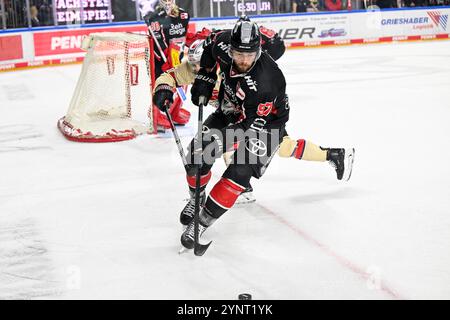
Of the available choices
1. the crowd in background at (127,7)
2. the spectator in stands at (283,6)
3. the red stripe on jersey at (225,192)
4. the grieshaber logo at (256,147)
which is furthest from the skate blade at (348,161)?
the spectator in stands at (283,6)

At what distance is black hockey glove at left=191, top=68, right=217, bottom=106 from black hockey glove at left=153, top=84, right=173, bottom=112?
0.46 feet

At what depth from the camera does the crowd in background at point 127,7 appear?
1208cm

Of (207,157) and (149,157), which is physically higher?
(207,157)

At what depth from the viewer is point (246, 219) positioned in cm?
418

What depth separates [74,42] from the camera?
12.3 metres

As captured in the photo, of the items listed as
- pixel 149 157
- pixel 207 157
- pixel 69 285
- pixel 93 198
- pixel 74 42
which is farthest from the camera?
pixel 74 42

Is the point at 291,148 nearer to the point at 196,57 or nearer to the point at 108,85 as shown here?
the point at 196,57

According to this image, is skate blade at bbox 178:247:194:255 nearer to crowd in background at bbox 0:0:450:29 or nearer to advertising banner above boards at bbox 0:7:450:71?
crowd in background at bbox 0:0:450:29

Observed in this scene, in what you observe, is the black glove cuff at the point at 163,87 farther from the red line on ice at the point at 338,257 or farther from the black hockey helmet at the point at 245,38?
the red line on ice at the point at 338,257

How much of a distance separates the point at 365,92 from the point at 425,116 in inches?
65.2

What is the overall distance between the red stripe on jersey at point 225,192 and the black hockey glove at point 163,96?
0.68m

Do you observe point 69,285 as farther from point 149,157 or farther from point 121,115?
point 121,115

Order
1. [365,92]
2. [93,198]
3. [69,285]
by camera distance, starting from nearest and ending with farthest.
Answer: [69,285] < [93,198] < [365,92]
